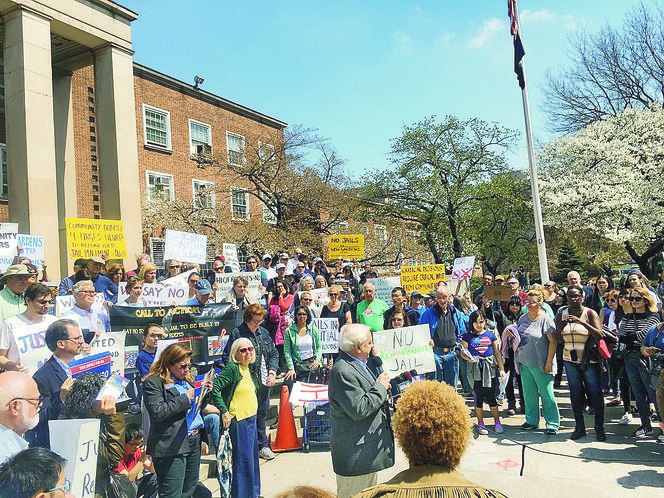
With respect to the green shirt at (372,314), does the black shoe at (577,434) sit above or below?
below

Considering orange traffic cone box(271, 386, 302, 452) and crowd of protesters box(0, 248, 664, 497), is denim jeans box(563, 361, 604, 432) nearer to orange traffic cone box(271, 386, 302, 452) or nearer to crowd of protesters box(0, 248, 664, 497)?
crowd of protesters box(0, 248, 664, 497)

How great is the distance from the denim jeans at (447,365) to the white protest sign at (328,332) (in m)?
1.63

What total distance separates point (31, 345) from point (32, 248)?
4953 millimetres

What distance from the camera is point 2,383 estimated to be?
9.45 ft

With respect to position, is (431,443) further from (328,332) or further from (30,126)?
(30,126)

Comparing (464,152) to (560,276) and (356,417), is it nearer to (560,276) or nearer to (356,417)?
(560,276)

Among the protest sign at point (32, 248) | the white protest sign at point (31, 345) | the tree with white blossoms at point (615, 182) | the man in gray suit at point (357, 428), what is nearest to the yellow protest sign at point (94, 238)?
the protest sign at point (32, 248)

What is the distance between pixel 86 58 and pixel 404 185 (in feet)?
47.2

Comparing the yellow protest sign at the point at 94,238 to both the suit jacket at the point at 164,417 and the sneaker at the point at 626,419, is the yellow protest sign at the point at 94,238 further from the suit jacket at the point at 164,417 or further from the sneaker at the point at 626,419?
the sneaker at the point at 626,419

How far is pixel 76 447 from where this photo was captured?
3.22 m

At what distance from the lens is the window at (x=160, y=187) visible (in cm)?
2252

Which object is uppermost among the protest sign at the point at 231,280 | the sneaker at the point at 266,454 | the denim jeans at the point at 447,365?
the protest sign at the point at 231,280

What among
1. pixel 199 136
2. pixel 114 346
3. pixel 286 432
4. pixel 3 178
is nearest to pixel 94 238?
pixel 114 346

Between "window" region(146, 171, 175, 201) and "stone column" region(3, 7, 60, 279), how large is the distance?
7.44 meters
